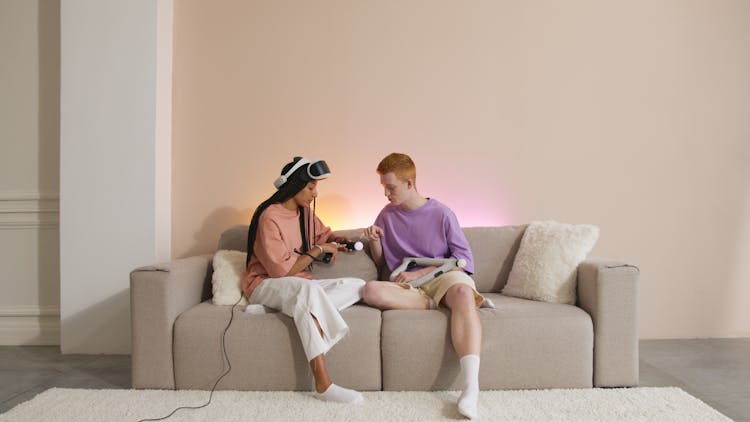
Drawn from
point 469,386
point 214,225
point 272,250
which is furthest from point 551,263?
point 214,225

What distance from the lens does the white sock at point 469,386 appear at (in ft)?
6.81

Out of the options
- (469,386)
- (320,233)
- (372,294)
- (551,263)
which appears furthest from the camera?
(320,233)


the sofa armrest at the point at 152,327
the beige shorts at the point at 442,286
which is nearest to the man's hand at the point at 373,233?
the beige shorts at the point at 442,286

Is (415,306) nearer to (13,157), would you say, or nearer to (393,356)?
(393,356)

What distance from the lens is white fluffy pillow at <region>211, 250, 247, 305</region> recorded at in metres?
2.69

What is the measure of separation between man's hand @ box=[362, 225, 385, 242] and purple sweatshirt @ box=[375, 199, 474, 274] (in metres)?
0.06

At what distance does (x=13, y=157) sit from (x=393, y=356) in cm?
280

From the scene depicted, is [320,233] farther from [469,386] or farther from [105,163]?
[105,163]

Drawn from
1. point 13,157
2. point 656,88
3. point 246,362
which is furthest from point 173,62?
point 656,88

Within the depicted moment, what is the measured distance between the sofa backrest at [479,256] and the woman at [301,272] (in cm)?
11

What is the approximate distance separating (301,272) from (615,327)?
5.06ft

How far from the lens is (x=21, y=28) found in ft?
11.2

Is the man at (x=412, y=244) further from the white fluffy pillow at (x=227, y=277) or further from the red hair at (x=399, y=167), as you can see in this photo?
the white fluffy pillow at (x=227, y=277)

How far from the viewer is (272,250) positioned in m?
2.62
